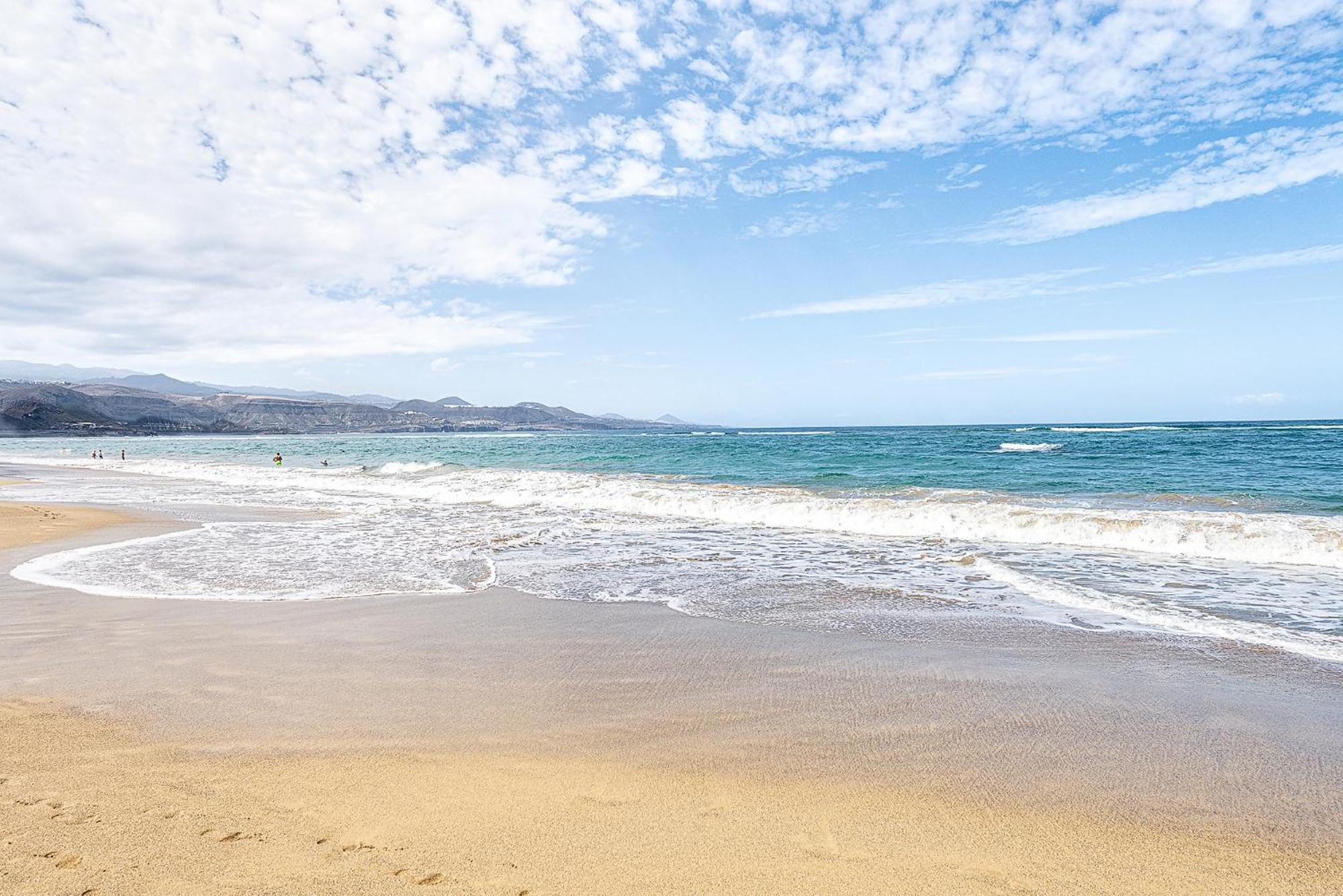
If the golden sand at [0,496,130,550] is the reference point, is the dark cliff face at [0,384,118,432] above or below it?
above

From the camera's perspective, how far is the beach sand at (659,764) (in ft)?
9.50

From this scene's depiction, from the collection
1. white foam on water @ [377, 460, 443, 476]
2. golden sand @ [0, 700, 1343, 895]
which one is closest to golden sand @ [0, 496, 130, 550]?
golden sand @ [0, 700, 1343, 895]

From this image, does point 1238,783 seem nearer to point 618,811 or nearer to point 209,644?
point 618,811

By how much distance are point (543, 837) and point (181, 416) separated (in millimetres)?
203604

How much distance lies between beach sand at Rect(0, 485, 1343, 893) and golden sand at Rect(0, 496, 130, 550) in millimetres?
8379

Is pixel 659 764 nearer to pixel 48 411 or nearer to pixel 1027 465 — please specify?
pixel 1027 465

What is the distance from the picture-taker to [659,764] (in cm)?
390

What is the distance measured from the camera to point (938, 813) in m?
3.35

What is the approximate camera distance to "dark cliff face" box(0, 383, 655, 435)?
13800cm

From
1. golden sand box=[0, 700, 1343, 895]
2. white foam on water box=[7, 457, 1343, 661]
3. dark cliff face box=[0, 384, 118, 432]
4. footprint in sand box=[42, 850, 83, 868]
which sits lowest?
white foam on water box=[7, 457, 1343, 661]

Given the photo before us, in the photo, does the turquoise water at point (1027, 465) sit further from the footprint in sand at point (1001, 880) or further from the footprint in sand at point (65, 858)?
the footprint in sand at point (65, 858)

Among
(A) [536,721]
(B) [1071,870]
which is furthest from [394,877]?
(B) [1071,870]

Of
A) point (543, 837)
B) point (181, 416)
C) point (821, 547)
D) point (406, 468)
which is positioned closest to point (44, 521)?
point (821, 547)

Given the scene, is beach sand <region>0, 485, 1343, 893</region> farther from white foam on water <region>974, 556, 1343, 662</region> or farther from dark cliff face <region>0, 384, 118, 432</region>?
dark cliff face <region>0, 384, 118, 432</region>
